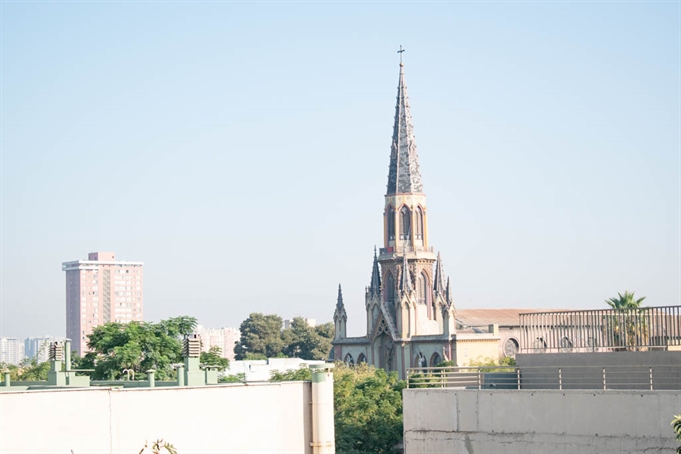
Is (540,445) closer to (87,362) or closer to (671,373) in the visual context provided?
(671,373)

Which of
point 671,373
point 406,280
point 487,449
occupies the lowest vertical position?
point 487,449

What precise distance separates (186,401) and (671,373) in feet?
38.9

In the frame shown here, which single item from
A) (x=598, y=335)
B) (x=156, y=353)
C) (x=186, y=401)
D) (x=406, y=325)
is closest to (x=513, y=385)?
(x=598, y=335)

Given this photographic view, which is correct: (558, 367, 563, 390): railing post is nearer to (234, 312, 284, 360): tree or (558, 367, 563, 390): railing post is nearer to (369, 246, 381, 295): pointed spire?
(369, 246, 381, 295): pointed spire

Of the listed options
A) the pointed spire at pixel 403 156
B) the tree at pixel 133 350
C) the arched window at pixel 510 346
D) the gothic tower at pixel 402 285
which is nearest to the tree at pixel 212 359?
the tree at pixel 133 350

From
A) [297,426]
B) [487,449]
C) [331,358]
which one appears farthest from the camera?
[331,358]

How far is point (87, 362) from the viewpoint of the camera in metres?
48.5

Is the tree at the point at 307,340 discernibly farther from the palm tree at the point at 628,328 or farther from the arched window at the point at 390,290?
the palm tree at the point at 628,328

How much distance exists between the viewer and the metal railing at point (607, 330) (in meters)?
28.8

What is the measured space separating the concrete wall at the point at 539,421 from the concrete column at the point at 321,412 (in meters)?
3.76

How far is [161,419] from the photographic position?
24.5 meters

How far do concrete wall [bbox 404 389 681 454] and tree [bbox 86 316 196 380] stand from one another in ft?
54.3

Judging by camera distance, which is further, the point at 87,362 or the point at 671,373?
the point at 87,362

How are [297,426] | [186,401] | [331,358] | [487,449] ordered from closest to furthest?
1. [186,401]
2. [297,426]
3. [487,449]
4. [331,358]
